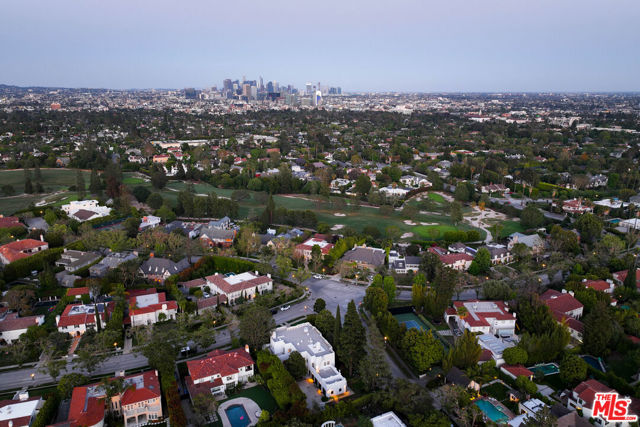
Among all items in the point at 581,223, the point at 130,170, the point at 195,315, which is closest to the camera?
the point at 195,315

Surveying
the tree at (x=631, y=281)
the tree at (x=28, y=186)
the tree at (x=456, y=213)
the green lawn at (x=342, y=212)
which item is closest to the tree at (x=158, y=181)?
the green lawn at (x=342, y=212)

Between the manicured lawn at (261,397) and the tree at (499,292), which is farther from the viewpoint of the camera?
the tree at (499,292)

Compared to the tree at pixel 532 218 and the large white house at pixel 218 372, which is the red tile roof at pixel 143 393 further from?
the tree at pixel 532 218

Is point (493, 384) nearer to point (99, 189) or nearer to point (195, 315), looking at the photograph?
point (195, 315)

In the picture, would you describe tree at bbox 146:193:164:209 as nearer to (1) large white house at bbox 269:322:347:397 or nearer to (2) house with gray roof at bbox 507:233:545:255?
(1) large white house at bbox 269:322:347:397

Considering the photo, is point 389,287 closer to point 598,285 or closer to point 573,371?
point 573,371

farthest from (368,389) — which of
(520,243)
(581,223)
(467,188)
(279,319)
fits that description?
(467,188)
